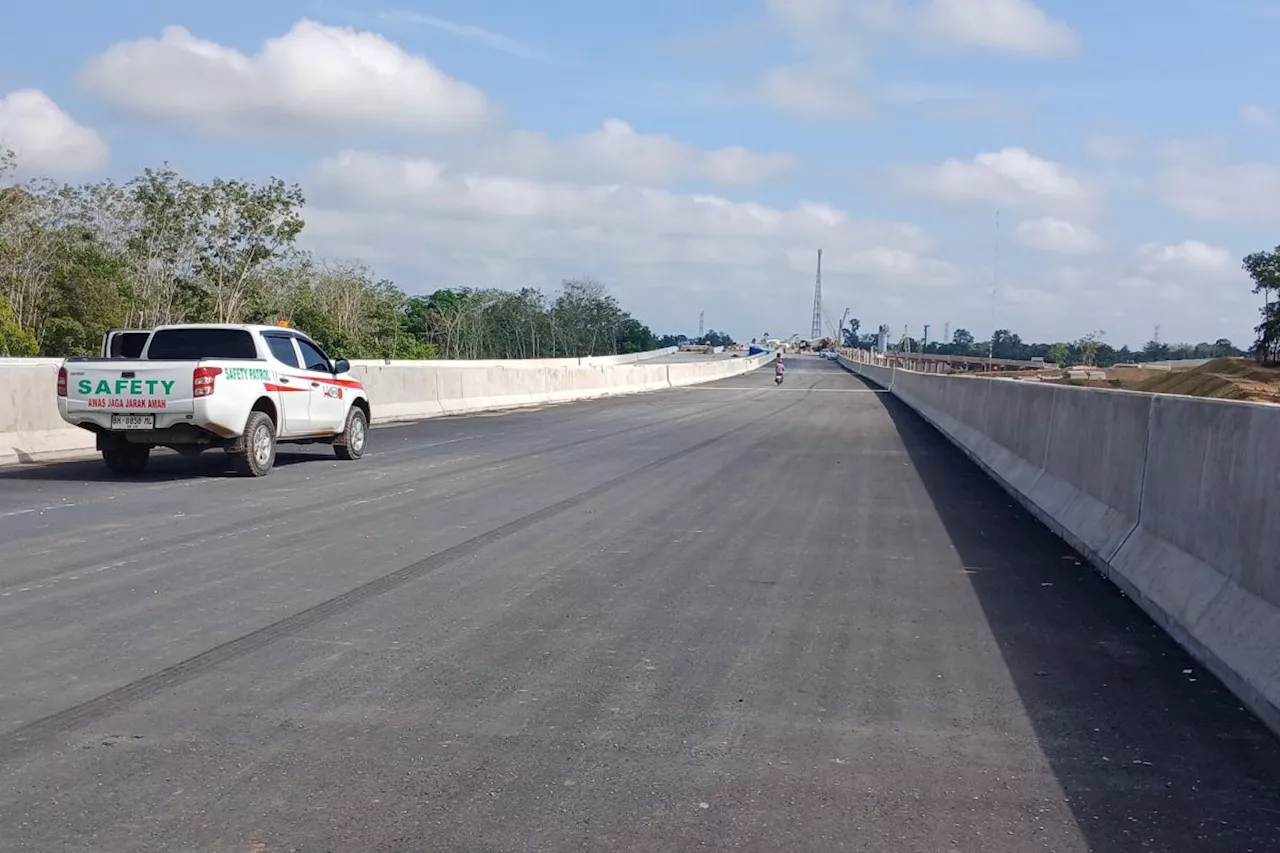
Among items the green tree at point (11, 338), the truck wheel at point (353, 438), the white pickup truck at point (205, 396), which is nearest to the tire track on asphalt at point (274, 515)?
the white pickup truck at point (205, 396)

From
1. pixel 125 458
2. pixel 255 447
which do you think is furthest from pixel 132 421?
pixel 255 447

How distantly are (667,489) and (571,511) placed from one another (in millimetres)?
2398

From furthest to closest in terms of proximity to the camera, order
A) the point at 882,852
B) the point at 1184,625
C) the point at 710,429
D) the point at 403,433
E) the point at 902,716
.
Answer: the point at 710,429
the point at 403,433
the point at 1184,625
the point at 902,716
the point at 882,852

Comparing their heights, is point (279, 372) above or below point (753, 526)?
above

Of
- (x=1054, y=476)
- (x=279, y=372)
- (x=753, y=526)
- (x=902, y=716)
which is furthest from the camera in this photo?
(x=279, y=372)

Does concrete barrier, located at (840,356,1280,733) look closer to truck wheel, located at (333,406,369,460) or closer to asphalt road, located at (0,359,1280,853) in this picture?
asphalt road, located at (0,359,1280,853)

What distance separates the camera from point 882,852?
4176 millimetres

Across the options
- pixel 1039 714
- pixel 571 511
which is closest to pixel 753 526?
pixel 571 511

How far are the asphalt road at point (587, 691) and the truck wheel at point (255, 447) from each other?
115 inches

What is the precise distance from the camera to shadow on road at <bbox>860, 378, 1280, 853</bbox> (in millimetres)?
4520

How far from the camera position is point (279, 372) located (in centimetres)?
A: 1591

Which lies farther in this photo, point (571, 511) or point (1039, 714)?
point (571, 511)

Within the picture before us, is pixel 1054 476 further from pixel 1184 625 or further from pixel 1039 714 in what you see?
pixel 1039 714

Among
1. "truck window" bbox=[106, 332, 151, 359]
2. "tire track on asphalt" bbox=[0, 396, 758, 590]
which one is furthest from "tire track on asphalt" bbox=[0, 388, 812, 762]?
"truck window" bbox=[106, 332, 151, 359]
